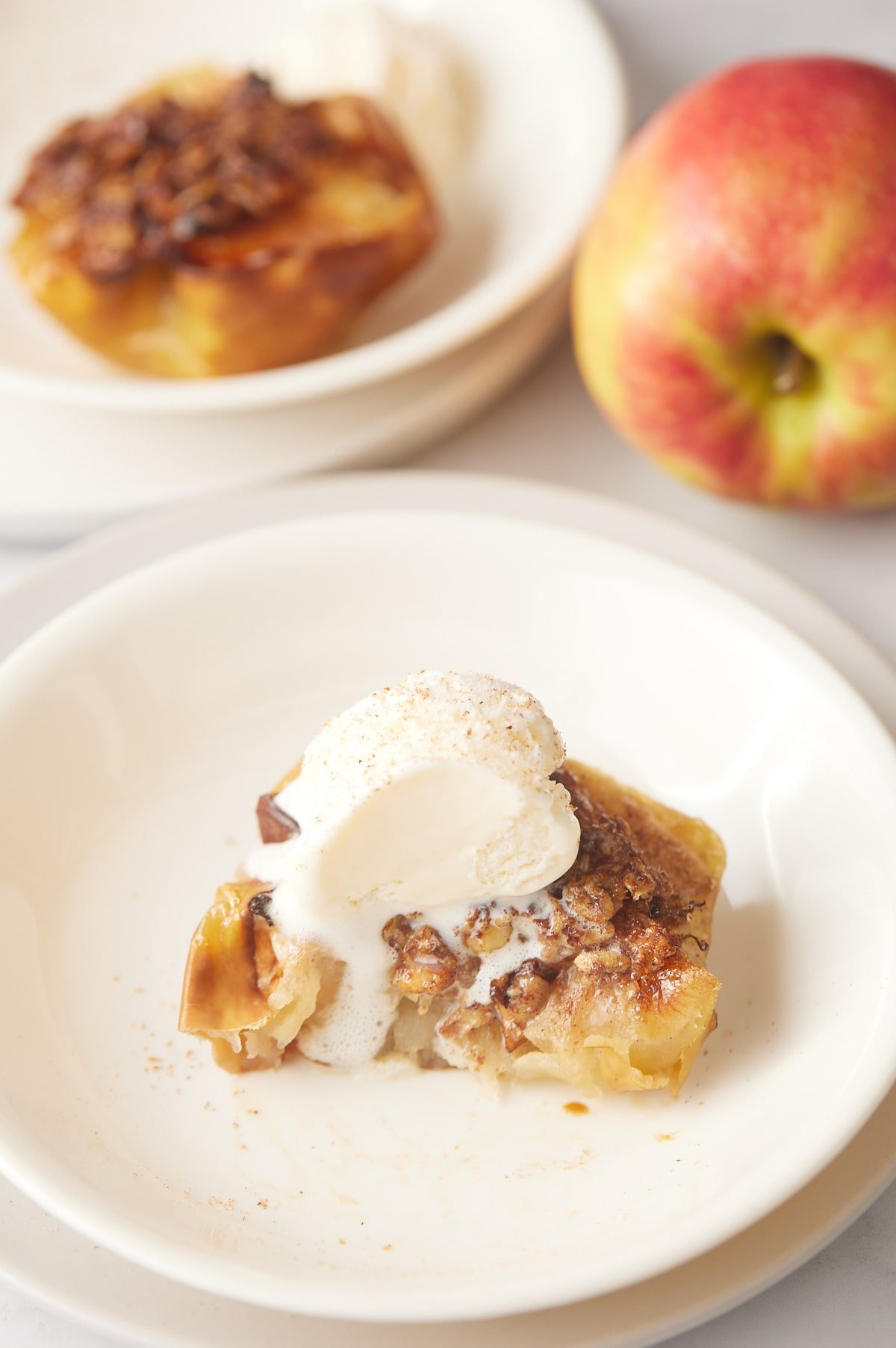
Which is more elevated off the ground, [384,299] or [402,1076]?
[384,299]

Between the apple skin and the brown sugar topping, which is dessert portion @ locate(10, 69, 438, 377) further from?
the apple skin

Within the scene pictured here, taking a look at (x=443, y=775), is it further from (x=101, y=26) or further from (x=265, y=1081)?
(x=101, y=26)

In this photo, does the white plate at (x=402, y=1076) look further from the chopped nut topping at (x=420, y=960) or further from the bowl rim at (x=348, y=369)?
the bowl rim at (x=348, y=369)

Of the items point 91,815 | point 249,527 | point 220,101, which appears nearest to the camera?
point 91,815

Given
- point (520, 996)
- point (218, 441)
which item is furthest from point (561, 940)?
point (218, 441)

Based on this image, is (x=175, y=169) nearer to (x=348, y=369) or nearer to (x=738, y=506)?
(x=348, y=369)

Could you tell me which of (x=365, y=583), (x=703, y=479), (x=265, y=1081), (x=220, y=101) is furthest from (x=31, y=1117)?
(x=220, y=101)

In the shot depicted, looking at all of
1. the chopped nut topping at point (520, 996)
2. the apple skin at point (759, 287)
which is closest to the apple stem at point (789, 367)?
the apple skin at point (759, 287)

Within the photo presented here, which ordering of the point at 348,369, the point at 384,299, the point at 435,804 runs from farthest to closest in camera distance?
the point at 384,299 < the point at 348,369 < the point at 435,804
